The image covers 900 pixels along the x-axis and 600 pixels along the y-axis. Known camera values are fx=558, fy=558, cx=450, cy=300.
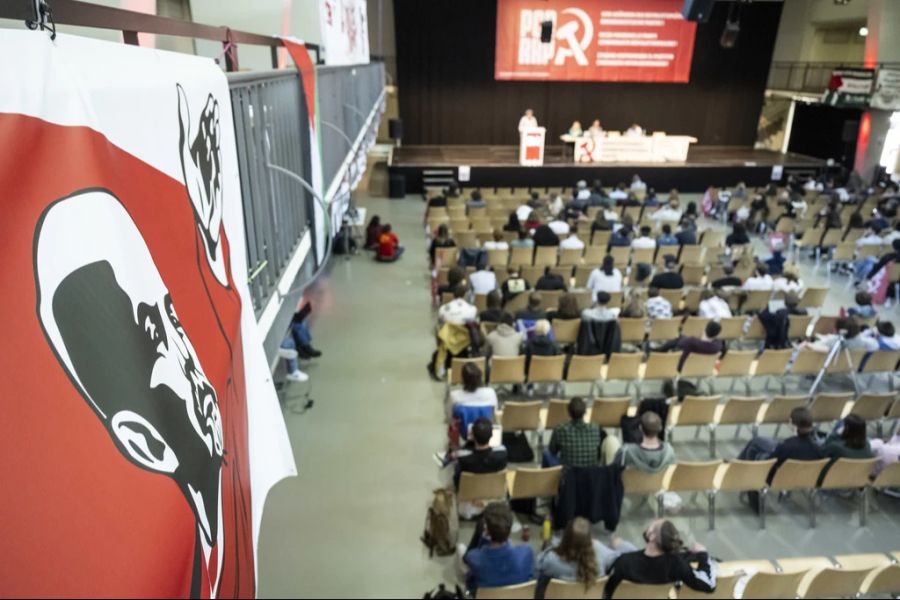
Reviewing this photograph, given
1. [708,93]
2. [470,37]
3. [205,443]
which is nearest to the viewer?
[205,443]

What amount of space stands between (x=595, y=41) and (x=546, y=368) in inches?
591

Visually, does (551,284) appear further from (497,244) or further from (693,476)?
(693,476)

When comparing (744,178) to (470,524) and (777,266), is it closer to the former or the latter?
(777,266)

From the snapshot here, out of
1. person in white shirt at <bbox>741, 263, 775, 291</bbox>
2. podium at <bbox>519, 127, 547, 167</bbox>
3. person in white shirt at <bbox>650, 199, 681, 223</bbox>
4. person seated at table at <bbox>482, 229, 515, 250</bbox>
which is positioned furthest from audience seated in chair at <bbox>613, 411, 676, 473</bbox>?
podium at <bbox>519, 127, 547, 167</bbox>

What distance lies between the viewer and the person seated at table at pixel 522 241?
9.27 meters

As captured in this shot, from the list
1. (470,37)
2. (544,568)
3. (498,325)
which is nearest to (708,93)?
(470,37)

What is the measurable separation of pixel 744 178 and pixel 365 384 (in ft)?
47.6

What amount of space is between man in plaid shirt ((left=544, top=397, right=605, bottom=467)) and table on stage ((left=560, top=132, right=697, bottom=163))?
12787mm

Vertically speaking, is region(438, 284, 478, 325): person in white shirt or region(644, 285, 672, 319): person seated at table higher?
region(438, 284, 478, 325): person in white shirt

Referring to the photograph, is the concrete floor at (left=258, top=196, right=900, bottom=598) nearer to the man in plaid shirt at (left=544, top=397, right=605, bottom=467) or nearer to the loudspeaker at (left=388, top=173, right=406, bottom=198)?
the man in plaid shirt at (left=544, top=397, right=605, bottom=467)

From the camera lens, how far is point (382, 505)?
4695 mm

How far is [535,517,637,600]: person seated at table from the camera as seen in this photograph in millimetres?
3389

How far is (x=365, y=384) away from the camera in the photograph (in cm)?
638

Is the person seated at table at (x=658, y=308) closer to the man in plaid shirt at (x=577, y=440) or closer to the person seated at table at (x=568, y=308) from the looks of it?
the person seated at table at (x=568, y=308)
